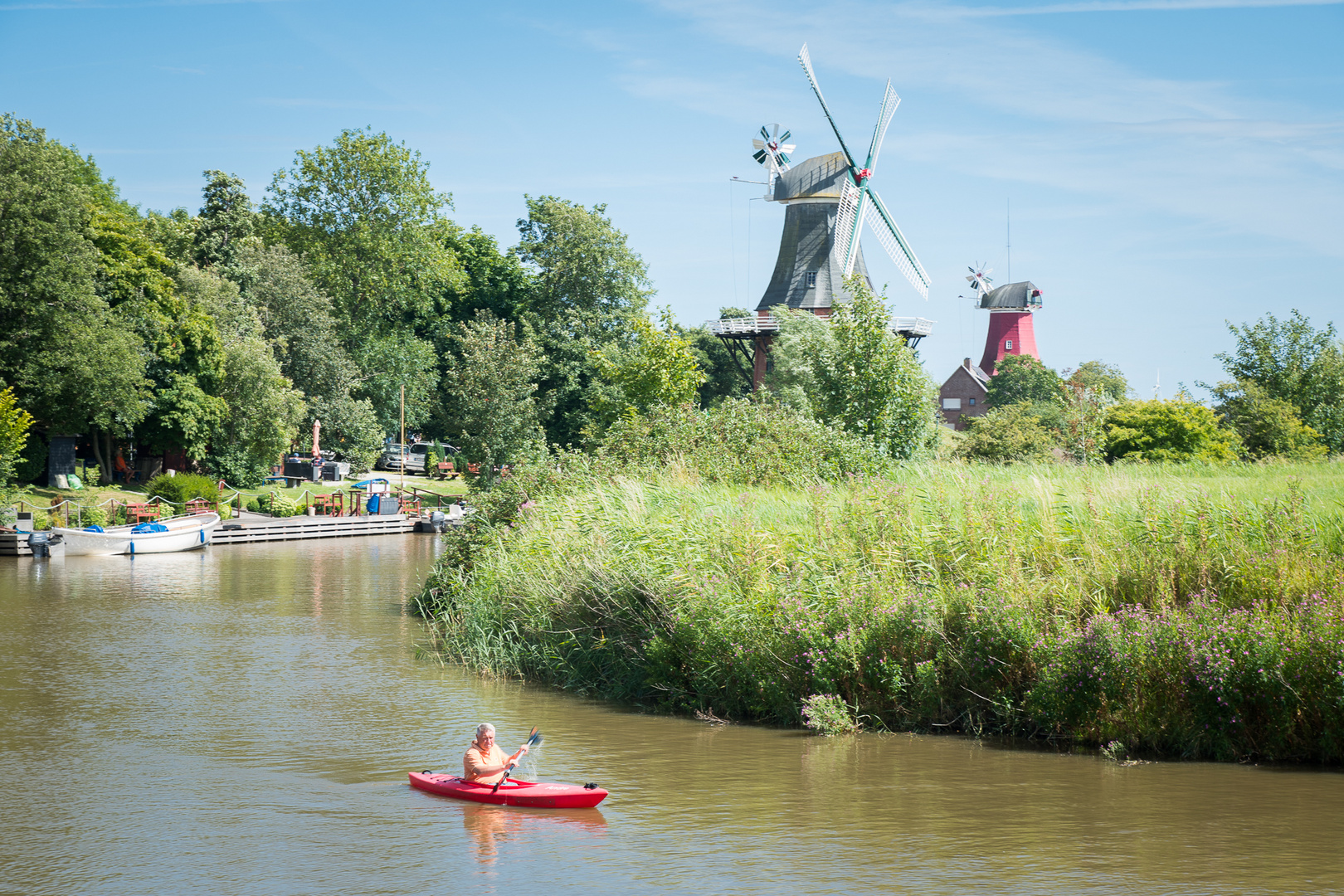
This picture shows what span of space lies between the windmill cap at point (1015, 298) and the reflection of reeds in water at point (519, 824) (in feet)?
327

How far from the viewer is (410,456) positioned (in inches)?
2507

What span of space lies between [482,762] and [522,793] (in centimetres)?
54

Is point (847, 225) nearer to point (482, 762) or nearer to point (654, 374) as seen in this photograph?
point (654, 374)

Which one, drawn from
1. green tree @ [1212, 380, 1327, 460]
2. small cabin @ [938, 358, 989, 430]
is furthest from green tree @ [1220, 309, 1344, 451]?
small cabin @ [938, 358, 989, 430]

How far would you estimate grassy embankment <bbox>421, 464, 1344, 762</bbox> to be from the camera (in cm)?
1133


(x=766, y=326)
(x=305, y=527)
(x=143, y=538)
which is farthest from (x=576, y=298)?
(x=143, y=538)

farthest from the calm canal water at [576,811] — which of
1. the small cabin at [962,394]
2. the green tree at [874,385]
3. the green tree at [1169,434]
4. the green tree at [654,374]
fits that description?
the small cabin at [962,394]

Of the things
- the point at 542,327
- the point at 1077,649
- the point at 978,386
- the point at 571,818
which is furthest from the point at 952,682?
the point at 978,386

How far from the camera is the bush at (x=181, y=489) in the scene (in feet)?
144

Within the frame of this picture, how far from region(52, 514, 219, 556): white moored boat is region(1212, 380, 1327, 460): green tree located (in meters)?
36.4

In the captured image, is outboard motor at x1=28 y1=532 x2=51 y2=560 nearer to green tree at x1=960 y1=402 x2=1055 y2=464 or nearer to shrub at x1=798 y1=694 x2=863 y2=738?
shrub at x1=798 y1=694 x2=863 y2=738

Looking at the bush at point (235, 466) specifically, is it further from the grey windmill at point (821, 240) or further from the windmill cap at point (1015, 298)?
the windmill cap at point (1015, 298)

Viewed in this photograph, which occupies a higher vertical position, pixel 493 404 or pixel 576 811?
pixel 493 404

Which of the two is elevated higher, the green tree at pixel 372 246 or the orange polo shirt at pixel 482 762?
the green tree at pixel 372 246
